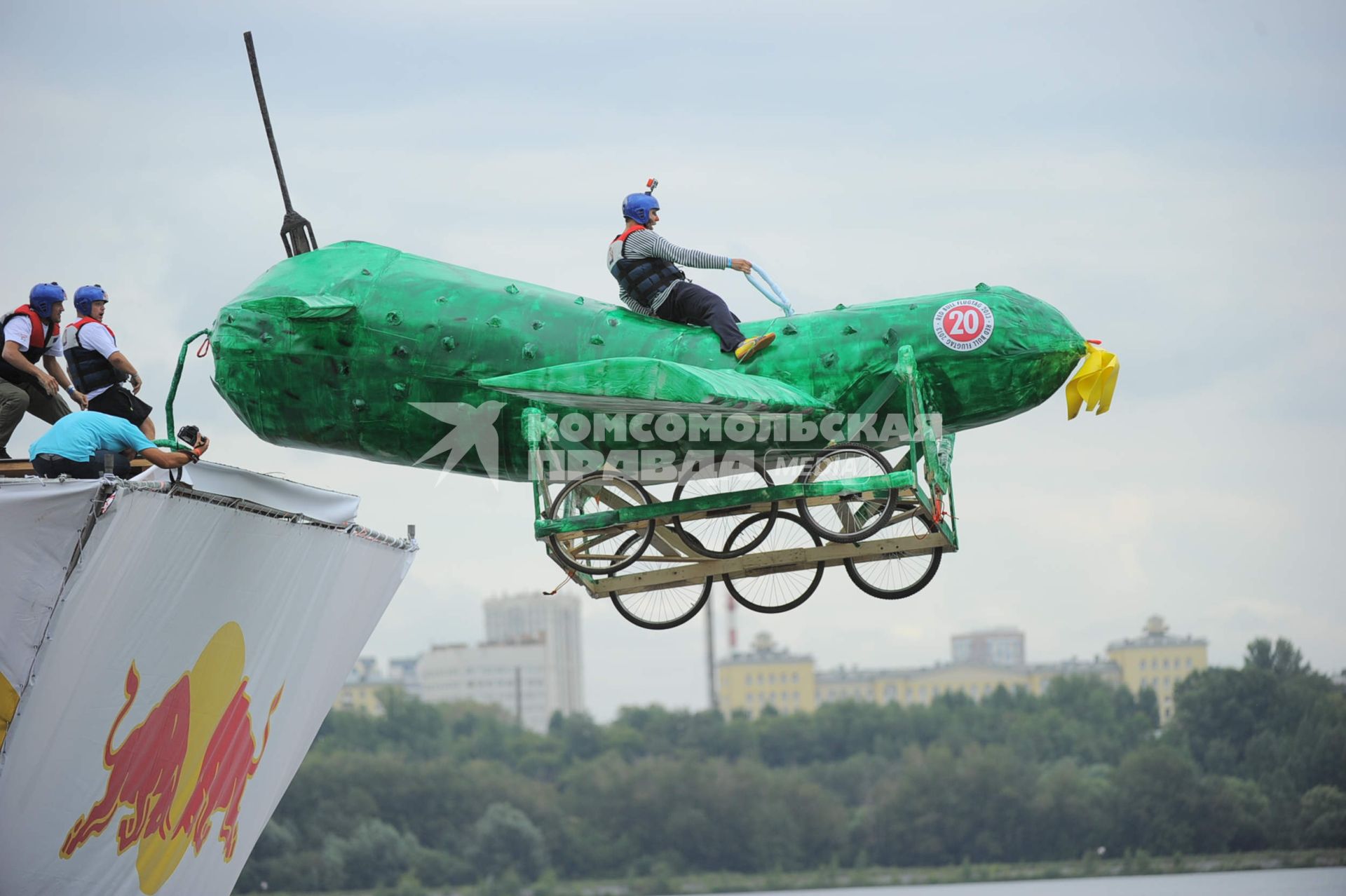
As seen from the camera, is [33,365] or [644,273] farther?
[33,365]

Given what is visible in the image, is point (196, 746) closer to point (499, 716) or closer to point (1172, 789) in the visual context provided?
point (1172, 789)

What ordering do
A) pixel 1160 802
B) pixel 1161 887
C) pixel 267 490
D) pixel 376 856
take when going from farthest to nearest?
pixel 376 856 < pixel 1160 802 < pixel 1161 887 < pixel 267 490

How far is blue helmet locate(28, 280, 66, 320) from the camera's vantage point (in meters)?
24.8

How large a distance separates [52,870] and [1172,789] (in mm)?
99410

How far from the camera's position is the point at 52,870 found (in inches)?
875

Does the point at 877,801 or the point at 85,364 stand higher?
the point at 85,364

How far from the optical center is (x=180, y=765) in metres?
24.7

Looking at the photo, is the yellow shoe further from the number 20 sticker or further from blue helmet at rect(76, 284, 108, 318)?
blue helmet at rect(76, 284, 108, 318)

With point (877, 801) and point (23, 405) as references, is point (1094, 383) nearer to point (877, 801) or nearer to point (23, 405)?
point (23, 405)

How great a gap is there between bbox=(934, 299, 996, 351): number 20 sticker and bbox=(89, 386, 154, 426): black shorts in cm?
993

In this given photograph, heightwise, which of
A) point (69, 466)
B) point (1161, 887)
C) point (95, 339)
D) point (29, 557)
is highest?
point (95, 339)

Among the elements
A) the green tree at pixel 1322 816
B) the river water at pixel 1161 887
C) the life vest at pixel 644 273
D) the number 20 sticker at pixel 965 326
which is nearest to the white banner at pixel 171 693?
the life vest at pixel 644 273

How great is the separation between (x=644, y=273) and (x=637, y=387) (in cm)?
297

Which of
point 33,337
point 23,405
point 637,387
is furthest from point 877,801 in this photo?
point 637,387
